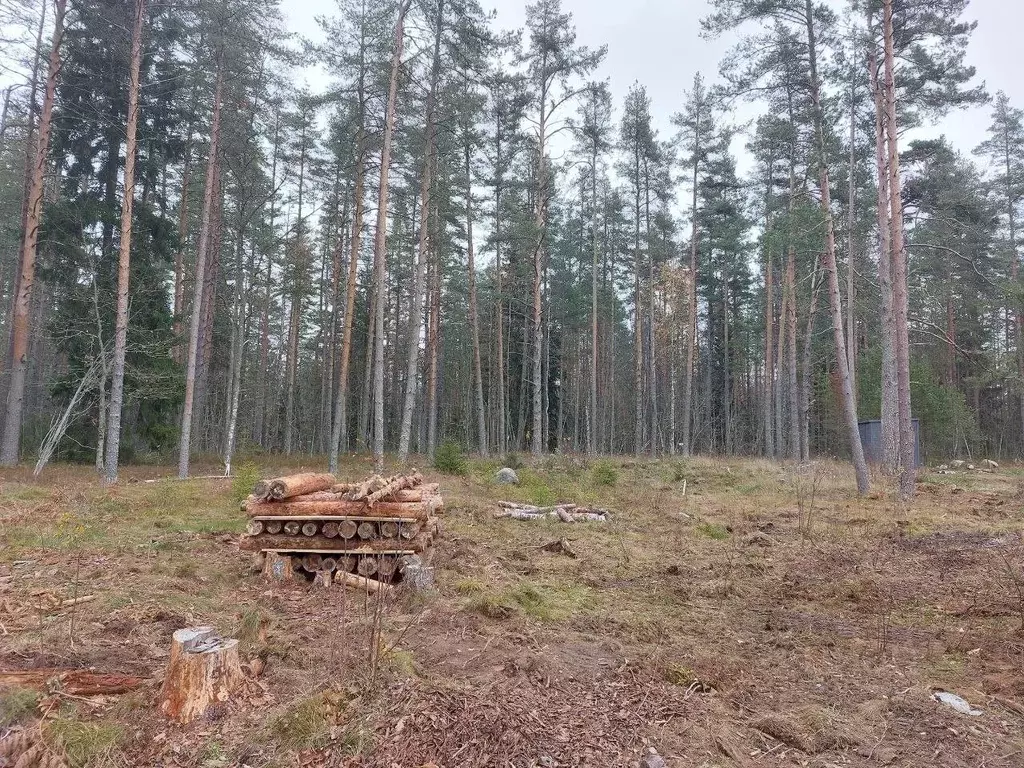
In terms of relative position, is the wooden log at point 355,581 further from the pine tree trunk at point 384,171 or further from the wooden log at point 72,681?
the pine tree trunk at point 384,171

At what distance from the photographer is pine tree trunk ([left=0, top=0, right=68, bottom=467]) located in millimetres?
13875

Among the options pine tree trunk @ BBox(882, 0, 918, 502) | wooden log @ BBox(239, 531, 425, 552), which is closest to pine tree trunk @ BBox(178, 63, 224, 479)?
wooden log @ BBox(239, 531, 425, 552)

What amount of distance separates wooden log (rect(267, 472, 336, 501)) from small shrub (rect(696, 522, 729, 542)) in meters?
6.16

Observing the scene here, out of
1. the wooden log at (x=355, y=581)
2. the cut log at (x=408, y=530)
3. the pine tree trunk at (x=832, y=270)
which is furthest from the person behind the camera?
the pine tree trunk at (x=832, y=270)

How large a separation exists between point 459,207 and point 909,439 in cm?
1566

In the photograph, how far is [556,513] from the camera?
1085cm

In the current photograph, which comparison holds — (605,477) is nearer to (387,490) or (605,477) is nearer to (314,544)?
(387,490)

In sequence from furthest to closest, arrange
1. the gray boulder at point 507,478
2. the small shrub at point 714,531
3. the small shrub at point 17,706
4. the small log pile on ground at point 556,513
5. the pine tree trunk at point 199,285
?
the gray boulder at point 507,478
the pine tree trunk at point 199,285
the small log pile on ground at point 556,513
the small shrub at point 714,531
the small shrub at point 17,706

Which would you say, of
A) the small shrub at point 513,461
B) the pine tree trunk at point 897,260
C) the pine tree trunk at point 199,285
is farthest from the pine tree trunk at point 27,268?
the pine tree trunk at point 897,260

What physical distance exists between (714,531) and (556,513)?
2.89 m

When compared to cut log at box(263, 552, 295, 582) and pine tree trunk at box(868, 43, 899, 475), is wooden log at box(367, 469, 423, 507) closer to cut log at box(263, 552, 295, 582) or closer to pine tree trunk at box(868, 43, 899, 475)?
cut log at box(263, 552, 295, 582)

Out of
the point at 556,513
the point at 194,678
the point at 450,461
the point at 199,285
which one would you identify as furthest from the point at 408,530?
the point at 199,285

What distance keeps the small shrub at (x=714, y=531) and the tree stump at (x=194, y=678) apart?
7619mm

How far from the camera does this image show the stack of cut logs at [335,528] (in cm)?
604
